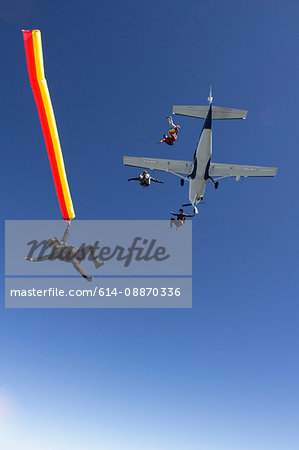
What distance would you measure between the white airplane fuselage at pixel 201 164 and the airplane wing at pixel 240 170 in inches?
122

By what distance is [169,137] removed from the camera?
22406 millimetres

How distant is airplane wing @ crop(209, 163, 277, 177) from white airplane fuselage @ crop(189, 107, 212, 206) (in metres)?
3.09

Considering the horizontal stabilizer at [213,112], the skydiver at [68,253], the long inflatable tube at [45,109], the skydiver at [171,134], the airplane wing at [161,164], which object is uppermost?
the horizontal stabilizer at [213,112]

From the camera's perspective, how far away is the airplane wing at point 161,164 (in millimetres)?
32500

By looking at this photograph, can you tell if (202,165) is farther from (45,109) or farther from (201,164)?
(45,109)

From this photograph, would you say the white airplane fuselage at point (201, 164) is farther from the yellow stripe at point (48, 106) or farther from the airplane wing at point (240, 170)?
the yellow stripe at point (48, 106)

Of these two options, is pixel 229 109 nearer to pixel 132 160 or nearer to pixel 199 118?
pixel 199 118

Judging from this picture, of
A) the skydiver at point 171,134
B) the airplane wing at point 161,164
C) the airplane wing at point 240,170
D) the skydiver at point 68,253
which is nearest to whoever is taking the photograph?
the skydiver at point 68,253

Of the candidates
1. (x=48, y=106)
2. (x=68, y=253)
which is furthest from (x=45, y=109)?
(x=68, y=253)

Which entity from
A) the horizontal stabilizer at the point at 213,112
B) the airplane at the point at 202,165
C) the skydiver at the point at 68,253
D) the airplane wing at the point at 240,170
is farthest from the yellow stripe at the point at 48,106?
the airplane wing at the point at 240,170

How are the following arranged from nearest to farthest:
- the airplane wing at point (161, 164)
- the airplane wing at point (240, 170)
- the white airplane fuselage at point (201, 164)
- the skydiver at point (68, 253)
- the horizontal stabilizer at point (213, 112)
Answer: the skydiver at point (68, 253) < the white airplane fuselage at point (201, 164) < the horizontal stabilizer at point (213, 112) < the airplane wing at point (240, 170) < the airplane wing at point (161, 164)

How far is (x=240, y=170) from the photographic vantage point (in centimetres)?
3278

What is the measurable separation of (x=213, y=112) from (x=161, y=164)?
8.50 metres

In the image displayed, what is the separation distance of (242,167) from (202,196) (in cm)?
610
